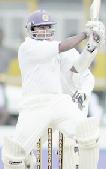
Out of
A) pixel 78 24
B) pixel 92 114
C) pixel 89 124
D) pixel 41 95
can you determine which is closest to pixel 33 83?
pixel 41 95

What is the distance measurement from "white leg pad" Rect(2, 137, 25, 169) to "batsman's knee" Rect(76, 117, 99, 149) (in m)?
0.44

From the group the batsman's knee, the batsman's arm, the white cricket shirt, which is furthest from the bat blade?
the batsman's knee

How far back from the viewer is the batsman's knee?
5988 mm

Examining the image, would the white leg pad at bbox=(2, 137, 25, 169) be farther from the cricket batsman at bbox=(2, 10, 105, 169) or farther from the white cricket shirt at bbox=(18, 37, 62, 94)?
the white cricket shirt at bbox=(18, 37, 62, 94)

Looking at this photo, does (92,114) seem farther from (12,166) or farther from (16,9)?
(16,9)

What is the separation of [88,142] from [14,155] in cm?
55

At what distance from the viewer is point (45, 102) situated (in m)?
6.15

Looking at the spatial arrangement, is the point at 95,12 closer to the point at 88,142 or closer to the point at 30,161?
the point at 88,142

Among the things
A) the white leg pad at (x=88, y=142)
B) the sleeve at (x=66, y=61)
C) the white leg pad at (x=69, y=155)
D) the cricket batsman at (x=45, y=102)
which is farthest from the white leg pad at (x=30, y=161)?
the sleeve at (x=66, y=61)

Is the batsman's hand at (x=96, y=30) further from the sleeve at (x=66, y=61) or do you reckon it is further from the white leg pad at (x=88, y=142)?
the white leg pad at (x=88, y=142)

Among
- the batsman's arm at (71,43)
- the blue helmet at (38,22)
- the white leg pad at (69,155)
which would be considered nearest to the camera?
the batsman's arm at (71,43)

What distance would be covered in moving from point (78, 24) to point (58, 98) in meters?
10.8

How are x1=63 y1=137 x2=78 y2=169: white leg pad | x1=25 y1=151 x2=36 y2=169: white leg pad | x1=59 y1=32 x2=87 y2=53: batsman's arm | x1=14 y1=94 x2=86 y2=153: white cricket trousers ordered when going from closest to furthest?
x1=59 y1=32 x2=87 y2=53: batsman's arm, x1=14 y1=94 x2=86 y2=153: white cricket trousers, x1=25 y1=151 x2=36 y2=169: white leg pad, x1=63 y1=137 x2=78 y2=169: white leg pad

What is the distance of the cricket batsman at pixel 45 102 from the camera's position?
6.04 metres
